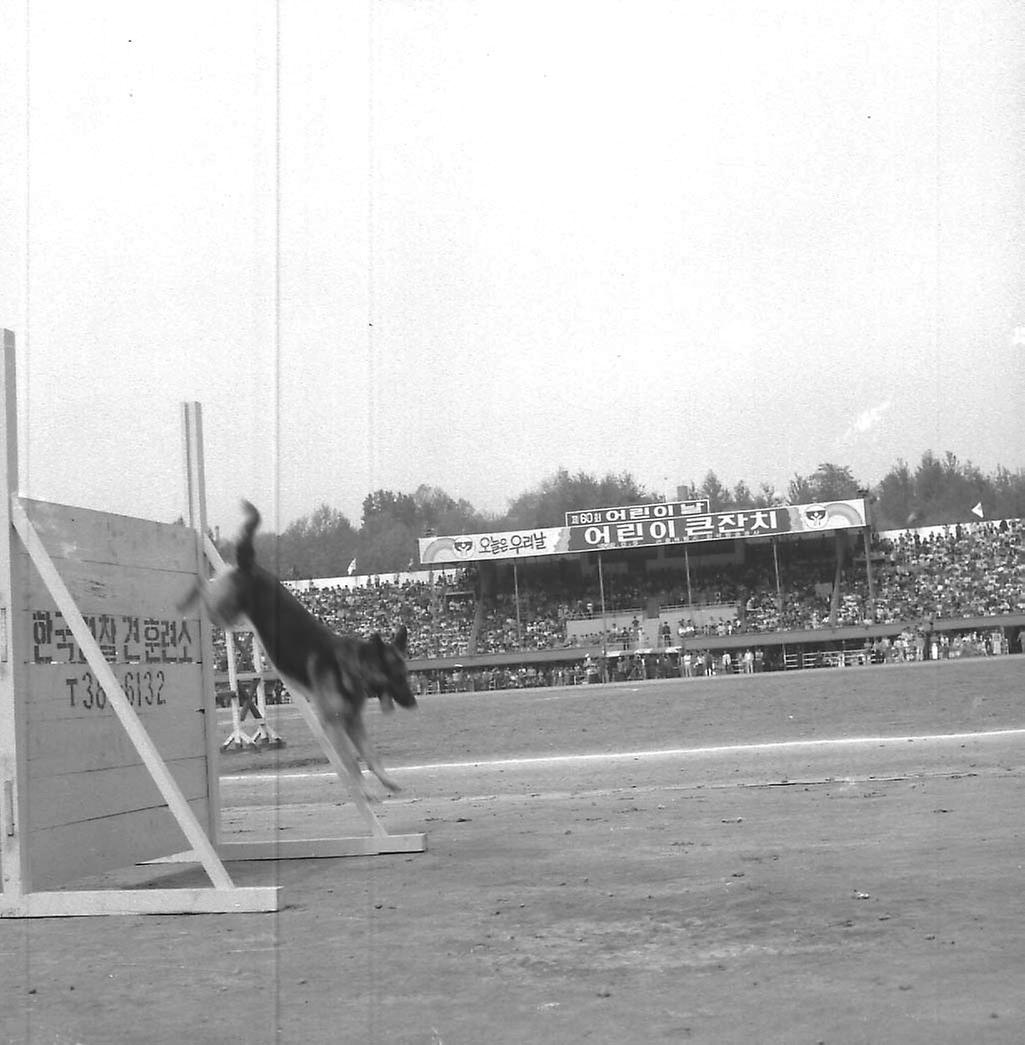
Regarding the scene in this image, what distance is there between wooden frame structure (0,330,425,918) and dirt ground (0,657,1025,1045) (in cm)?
28

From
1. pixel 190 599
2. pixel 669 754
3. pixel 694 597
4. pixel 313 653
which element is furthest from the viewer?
pixel 694 597

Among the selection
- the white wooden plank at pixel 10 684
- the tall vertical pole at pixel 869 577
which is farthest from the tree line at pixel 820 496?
the white wooden plank at pixel 10 684

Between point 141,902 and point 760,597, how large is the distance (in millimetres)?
63013

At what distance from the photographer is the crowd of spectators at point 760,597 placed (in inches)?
2469

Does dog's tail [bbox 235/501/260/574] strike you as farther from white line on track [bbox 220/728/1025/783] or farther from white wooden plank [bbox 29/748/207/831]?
white line on track [bbox 220/728/1025/783]

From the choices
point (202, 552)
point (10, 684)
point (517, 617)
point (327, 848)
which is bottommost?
point (327, 848)

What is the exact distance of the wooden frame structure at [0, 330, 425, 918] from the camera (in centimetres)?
749

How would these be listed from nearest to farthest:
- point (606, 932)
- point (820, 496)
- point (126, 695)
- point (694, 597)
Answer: point (606, 932), point (126, 695), point (694, 597), point (820, 496)

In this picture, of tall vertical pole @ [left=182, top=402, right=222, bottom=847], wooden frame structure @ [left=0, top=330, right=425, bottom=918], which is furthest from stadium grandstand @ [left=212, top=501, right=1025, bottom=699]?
wooden frame structure @ [left=0, top=330, right=425, bottom=918]

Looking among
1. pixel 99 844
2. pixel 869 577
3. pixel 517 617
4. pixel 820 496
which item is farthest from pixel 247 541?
pixel 820 496

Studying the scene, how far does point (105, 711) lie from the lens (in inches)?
330

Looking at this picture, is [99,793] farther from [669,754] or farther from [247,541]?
[669,754]

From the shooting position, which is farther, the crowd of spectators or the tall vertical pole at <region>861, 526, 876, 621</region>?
the tall vertical pole at <region>861, 526, 876, 621</region>

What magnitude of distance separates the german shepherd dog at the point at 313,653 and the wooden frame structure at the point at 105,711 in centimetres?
97
